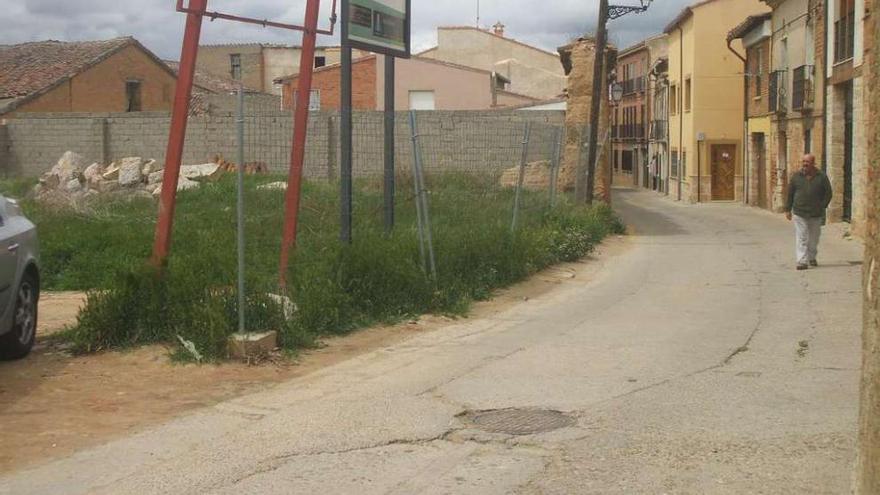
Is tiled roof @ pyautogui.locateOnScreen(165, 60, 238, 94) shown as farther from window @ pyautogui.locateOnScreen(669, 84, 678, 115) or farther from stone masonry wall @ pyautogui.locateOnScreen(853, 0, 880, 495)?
stone masonry wall @ pyautogui.locateOnScreen(853, 0, 880, 495)

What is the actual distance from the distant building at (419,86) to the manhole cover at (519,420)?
38445mm

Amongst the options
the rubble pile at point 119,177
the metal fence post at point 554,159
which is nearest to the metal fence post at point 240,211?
the metal fence post at point 554,159

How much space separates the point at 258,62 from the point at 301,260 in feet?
182

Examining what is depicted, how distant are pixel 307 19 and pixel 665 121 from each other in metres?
44.2

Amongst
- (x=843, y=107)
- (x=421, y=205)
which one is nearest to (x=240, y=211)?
(x=421, y=205)

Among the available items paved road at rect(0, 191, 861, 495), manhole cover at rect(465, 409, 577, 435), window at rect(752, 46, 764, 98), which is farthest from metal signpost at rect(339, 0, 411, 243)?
window at rect(752, 46, 764, 98)

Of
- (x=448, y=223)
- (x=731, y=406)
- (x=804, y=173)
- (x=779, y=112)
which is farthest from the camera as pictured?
(x=779, y=112)

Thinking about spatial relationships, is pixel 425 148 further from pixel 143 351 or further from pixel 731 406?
pixel 731 406

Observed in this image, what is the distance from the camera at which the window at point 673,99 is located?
47.7m

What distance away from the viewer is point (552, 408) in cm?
645

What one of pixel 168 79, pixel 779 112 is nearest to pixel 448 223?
pixel 779 112

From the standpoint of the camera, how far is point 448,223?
40.0 ft

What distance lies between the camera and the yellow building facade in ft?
137

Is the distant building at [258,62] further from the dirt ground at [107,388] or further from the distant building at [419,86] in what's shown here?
the dirt ground at [107,388]
